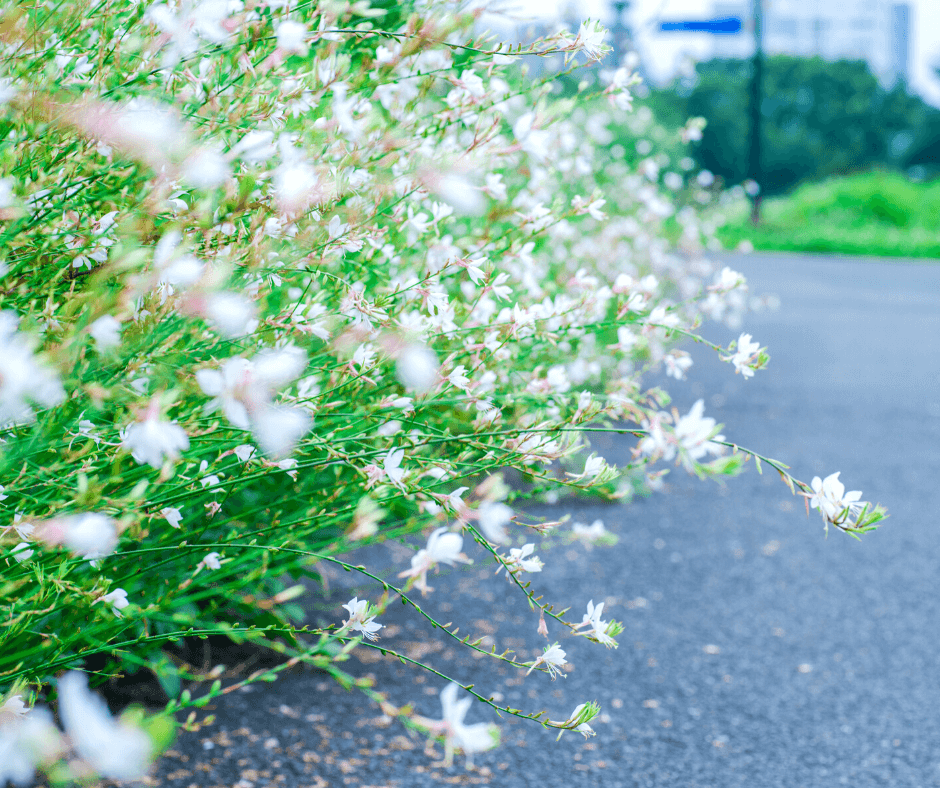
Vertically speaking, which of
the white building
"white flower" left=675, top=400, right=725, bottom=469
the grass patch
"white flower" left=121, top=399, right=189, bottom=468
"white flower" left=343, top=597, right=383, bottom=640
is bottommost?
the white building

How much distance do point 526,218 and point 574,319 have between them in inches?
11.5

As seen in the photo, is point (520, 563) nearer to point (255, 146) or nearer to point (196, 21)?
point (255, 146)

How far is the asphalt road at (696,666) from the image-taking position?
2055 millimetres

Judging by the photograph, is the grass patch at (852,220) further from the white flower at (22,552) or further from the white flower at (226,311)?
the white flower at (226,311)

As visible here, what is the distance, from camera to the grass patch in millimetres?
17547

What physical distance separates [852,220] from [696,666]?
20.5 metres

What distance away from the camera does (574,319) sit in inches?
Result: 74.0

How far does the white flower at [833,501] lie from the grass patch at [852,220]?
673 inches

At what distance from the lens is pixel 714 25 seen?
7723mm

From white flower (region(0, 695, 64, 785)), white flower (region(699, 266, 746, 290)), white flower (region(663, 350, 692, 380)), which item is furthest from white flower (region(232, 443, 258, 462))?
white flower (region(699, 266, 746, 290))

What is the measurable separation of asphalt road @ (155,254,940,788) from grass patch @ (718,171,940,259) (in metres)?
14.0

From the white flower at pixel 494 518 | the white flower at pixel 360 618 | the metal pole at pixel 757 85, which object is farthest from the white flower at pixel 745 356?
the metal pole at pixel 757 85

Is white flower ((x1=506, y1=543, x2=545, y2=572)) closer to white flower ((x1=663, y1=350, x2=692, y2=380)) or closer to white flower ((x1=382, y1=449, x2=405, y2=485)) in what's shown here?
white flower ((x1=382, y1=449, x2=405, y2=485))

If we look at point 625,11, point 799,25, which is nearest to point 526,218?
point 625,11
